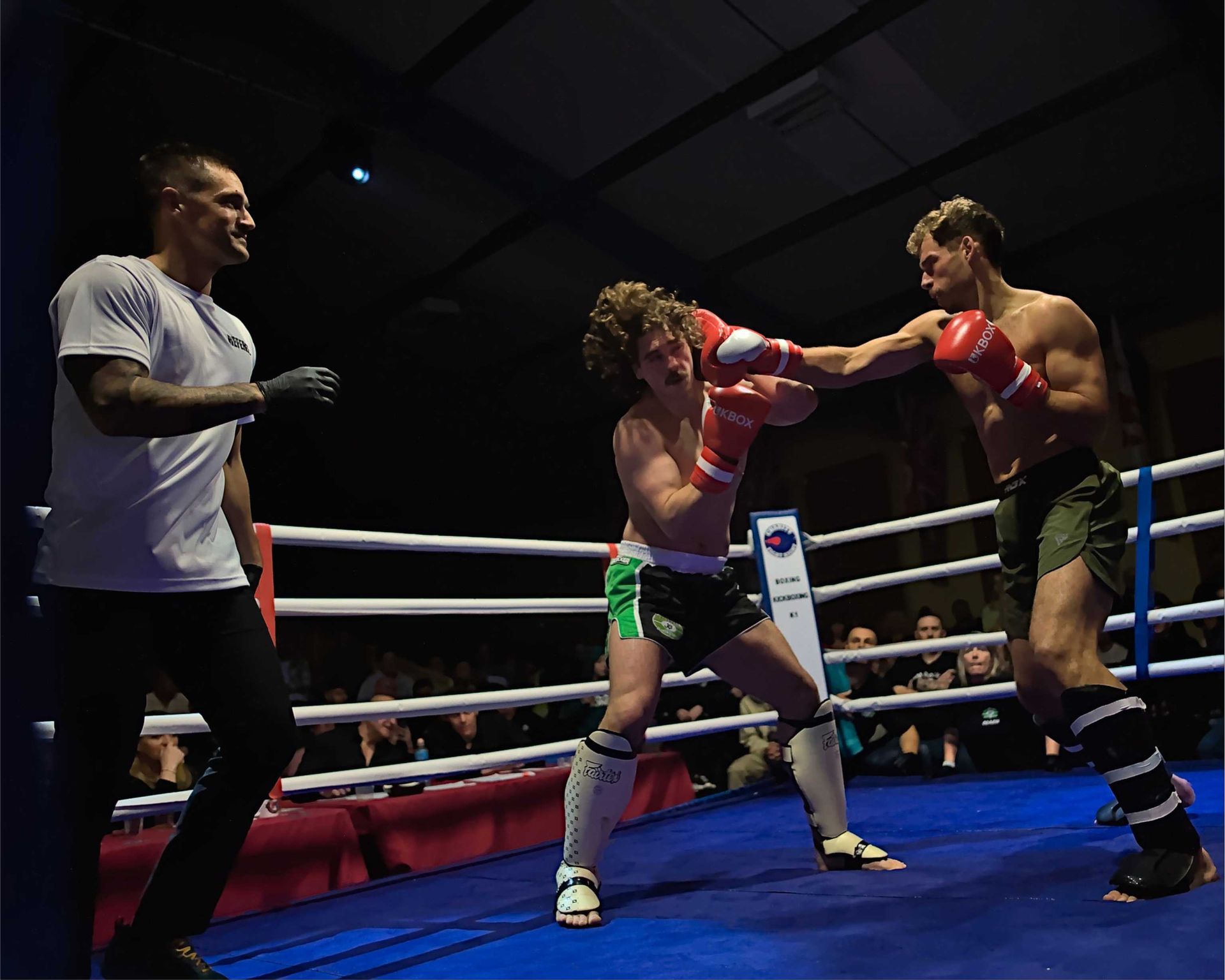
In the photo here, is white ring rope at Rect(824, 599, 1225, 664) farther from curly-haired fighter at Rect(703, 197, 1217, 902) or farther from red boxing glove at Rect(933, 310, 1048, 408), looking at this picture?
red boxing glove at Rect(933, 310, 1048, 408)

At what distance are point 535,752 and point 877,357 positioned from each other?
136cm

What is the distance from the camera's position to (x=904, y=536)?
8125mm

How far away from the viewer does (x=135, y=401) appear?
123 centimetres

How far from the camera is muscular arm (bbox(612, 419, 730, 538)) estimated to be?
1872 mm

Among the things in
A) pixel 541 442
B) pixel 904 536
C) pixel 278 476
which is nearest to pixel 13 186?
pixel 278 476

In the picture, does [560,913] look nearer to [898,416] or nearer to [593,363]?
[593,363]

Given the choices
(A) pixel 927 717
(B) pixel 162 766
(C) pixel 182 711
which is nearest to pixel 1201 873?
(A) pixel 927 717

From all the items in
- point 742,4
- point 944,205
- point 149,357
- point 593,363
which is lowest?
point 149,357

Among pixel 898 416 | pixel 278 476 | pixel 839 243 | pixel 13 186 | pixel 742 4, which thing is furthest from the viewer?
pixel 898 416

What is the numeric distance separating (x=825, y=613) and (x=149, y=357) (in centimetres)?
772

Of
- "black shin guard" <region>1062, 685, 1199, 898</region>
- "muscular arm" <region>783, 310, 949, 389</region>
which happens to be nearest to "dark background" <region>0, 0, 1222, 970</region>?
"muscular arm" <region>783, 310, 949, 389</region>

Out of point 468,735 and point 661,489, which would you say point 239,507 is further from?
point 468,735

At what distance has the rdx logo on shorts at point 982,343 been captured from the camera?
166 centimetres

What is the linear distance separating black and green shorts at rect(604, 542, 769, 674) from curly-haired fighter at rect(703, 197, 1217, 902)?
0.41 meters
